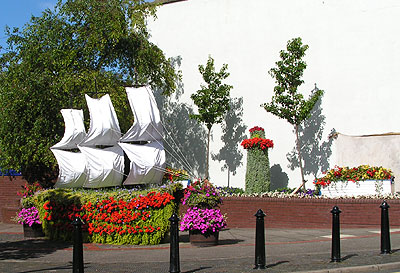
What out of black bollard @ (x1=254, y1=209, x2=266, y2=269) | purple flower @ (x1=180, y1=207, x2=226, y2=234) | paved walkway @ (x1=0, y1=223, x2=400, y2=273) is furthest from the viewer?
purple flower @ (x1=180, y1=207, x2=226, y2=234)

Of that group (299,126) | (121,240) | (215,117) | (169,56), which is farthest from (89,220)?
(169,56)

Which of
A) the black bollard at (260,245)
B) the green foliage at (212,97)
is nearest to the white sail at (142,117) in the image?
the green foliage at (212,97)

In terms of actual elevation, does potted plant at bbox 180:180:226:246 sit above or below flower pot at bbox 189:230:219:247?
above

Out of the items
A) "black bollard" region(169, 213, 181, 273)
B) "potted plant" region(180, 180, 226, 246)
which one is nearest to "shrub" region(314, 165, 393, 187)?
"potted plant" region(180, 180, 226, 246)

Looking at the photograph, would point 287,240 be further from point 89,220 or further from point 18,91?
point 18,91

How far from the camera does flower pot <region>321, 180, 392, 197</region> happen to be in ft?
52.1

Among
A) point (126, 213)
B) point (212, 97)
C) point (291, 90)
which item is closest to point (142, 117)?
point (126, 213)

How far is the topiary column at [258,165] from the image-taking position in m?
18.3

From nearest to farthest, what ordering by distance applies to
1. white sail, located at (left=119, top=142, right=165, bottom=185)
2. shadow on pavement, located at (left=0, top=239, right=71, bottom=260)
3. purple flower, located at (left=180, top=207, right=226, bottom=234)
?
shadow on pavement, located at (left=0, top=239, right=71, bottom=260) → purple flower, located at (left=180, top=207, right=226, bottom=234) → white sail, located at (left=119, top=142, right=165, bottom=185)

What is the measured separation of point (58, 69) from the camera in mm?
18625

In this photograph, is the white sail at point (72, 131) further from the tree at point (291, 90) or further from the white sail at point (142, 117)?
the tree at point (291, 90)

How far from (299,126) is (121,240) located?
9.01 meters

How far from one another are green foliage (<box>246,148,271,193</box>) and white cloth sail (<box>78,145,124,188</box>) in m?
4.91

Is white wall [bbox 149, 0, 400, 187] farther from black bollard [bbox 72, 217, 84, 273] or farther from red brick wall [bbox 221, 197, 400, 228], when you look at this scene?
black bollard [bbox 72, 217, 84, 273]
